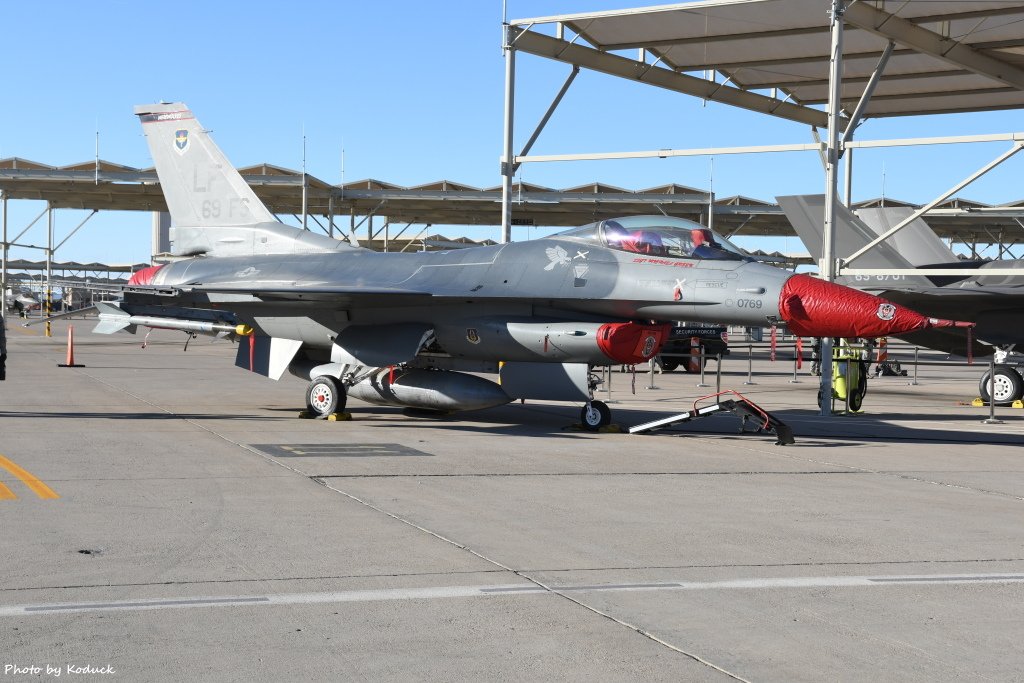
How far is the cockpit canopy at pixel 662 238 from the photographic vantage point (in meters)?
12.9

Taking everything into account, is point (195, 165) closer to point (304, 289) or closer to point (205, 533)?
point (304, 289)

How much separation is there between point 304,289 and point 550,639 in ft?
33.0

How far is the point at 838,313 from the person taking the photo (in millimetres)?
11812

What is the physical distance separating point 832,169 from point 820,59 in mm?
4771

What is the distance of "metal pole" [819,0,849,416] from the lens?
1609cm

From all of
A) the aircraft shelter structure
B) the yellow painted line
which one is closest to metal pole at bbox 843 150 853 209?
the aircraft shelter structure

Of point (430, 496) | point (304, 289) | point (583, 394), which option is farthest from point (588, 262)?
point (430, 496)

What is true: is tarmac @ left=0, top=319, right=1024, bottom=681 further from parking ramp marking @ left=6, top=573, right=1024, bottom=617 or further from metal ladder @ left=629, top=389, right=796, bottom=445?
metal ladder @ left=629, top=389, right=796, bottom=445

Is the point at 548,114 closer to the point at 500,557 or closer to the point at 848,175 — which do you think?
the point at 848,175

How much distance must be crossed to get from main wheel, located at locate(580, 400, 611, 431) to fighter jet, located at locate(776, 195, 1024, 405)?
748 cm

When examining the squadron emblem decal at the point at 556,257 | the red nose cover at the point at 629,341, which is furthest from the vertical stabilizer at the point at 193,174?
the red nose cover at the point at 629,341

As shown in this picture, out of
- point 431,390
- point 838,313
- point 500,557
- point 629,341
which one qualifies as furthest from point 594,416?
point 500,557

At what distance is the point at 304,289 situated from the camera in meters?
14.0

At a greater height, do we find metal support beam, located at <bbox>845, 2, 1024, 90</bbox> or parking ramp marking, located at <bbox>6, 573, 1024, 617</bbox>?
metal support beam, located at <bbox>845, 2, 1024, 90</bbox>
